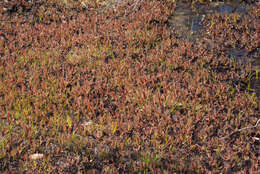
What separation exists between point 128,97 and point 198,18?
5.32m

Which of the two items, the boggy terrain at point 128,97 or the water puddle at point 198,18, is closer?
the boggy terrain at point 128,97

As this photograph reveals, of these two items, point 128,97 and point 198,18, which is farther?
point 198,18

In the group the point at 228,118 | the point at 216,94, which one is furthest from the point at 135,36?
the point at 228,118

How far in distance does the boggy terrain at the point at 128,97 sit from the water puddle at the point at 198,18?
21 centimetres

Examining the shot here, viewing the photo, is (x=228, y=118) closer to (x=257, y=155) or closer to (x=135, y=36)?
(x=257, y=155)

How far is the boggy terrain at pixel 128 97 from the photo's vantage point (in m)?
4.49

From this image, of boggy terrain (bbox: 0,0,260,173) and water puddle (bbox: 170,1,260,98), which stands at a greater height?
water puddle (bbox: 170,1,260,98)

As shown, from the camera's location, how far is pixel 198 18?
969 centimetres

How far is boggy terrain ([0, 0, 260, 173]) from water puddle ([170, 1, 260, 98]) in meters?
0.21

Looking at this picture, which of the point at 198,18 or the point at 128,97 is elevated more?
the point at 198,18

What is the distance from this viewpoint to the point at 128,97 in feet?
19.0

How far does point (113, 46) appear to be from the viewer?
8.03m

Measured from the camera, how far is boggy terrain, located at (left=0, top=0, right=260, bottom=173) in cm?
449

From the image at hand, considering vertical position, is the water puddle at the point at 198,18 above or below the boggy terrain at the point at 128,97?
above
